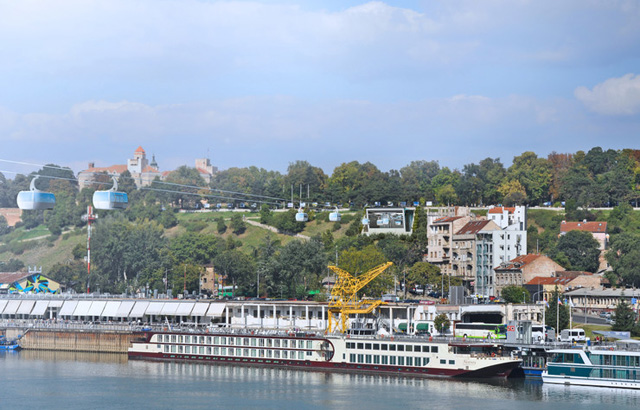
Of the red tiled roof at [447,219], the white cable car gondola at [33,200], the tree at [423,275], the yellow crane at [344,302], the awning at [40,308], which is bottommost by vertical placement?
the awning at [40,308]

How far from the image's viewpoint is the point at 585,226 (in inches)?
4675

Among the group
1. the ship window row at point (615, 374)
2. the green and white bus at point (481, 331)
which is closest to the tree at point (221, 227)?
the green and white bus at point (481, 331)

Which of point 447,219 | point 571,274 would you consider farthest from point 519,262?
point 447,219

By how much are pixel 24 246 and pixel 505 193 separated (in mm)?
80767

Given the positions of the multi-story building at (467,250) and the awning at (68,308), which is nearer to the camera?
the awning at (68,308)

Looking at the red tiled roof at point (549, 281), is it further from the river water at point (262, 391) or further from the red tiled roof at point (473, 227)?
the river water at point (262, 391)

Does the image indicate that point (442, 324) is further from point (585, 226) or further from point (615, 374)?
point (585, 226)

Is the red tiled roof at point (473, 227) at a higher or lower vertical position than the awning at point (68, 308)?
higher

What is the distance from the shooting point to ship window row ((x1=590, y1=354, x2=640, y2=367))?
62.5 meters

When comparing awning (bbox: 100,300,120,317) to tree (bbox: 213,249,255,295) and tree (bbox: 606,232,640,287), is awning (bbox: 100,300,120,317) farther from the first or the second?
tree (bbox: 606,232,640,287)

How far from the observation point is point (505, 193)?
5566 inches

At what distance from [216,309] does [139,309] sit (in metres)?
8.31

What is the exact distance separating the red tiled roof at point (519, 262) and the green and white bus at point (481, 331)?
2682 cm

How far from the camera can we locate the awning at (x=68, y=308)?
317 ft
